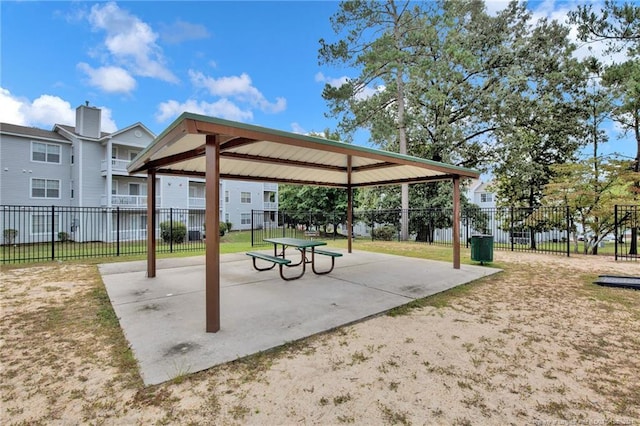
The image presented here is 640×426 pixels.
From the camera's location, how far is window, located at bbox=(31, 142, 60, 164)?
18547 mm

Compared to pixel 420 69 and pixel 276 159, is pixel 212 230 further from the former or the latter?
pixel 420 69

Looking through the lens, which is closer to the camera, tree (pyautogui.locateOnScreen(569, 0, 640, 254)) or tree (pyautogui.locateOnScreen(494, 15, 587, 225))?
tree (pyautogui.locateOnScreen(569, 0, 640, 254))

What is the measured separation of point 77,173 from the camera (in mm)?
19438

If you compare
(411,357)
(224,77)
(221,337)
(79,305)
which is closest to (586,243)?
(411,357)

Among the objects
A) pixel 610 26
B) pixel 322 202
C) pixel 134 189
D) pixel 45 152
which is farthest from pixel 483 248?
pixel 45 152

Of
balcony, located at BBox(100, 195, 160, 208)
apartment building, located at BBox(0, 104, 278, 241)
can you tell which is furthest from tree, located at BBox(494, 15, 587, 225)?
balcony, located at BBox(100, 195, 160, 208)

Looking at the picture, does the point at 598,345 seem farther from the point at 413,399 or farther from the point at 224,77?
the point at 224,77

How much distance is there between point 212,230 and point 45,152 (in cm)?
2240

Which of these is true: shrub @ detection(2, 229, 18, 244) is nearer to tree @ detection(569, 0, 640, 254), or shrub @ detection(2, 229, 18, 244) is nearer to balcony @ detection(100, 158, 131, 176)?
balcony @ detection(100, 158, 131, 176)

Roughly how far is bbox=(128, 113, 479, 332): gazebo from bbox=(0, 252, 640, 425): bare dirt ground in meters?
1.33

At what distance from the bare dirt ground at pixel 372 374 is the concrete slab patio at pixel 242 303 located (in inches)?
9.5

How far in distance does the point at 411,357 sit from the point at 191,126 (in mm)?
3431

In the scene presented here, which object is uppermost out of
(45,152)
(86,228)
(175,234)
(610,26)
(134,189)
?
(610,26)

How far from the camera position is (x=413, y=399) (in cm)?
246
